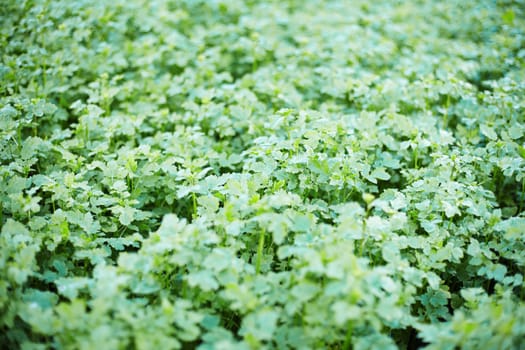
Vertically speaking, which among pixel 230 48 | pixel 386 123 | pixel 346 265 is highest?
pixel 230 48

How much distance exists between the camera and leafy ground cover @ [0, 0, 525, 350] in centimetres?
205

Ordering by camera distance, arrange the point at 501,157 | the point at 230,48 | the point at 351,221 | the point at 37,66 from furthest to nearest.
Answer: the point at 230,48 < the point at 37,66 < the point at 501,157 < the point at 351,221

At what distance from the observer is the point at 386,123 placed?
→ 11.1 feet

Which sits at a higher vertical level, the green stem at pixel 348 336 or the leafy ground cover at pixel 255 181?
the leafy ground cover at pixel 255 181

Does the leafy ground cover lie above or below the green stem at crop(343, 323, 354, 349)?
above

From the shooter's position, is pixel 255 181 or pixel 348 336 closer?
pixel 348 336

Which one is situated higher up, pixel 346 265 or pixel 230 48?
pixel 230 48

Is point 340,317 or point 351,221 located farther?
point 351,221

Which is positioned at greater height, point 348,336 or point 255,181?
point 255,181

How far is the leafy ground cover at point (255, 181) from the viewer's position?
6.73 feet

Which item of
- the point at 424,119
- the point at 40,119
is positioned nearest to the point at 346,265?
the point at 424,119

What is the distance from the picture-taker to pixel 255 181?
266 centimetres

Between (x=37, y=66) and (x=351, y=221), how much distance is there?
291 centimetres

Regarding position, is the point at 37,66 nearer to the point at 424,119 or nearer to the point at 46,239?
the point at 46,239
